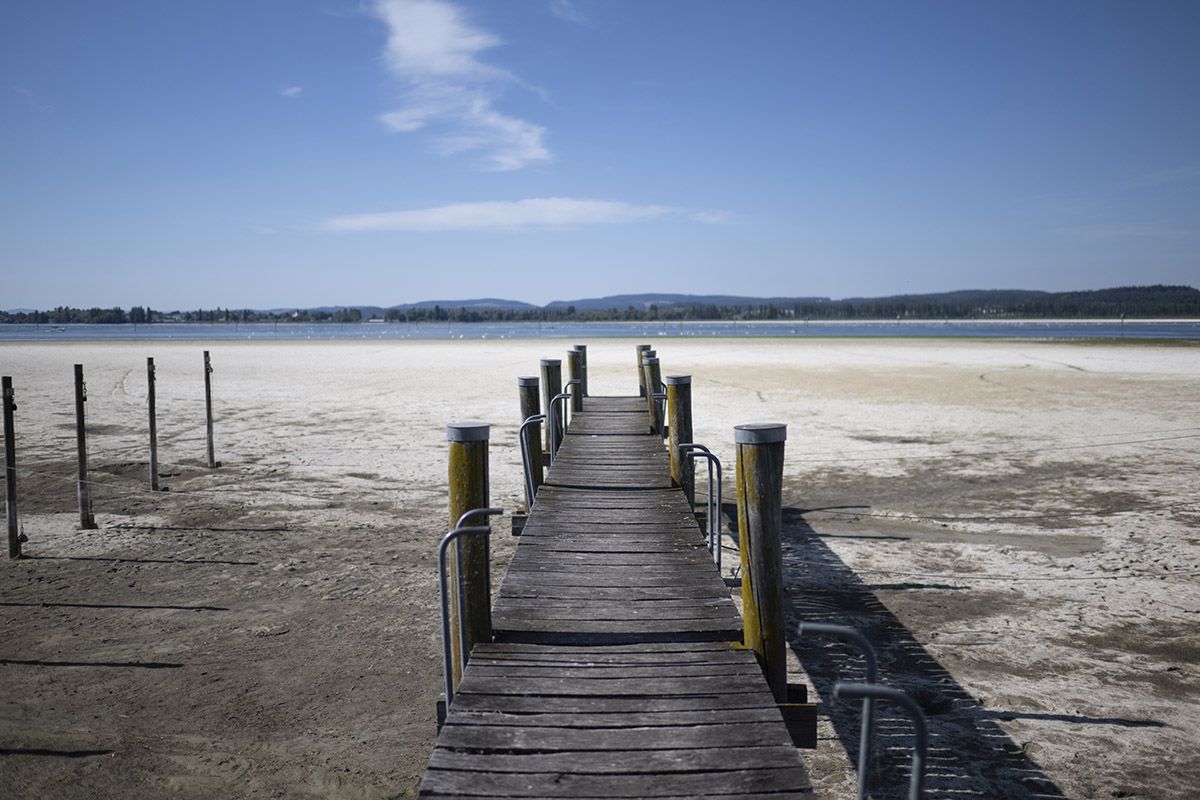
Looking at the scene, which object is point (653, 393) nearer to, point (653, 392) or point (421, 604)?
point (653, 392)

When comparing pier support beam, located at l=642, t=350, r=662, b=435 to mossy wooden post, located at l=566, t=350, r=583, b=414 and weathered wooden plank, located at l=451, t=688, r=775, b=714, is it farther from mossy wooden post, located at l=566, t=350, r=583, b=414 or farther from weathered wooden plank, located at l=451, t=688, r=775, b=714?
weathered wooden plank, located at l=451, t=688, r=775, b=714

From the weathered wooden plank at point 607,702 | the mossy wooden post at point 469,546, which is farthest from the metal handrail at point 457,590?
the weathered wooden plank at point 607,702

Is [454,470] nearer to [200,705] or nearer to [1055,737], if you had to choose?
[200,705]

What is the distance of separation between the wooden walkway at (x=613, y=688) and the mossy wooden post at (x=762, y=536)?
0.62ft

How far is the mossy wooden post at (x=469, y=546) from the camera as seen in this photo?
4250 millimetres

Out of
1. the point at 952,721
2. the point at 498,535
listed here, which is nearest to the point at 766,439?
the point at 952,721

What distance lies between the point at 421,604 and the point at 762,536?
3838 millimetres

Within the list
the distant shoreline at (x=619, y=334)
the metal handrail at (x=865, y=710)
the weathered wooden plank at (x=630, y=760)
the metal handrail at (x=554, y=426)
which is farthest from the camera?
the distant shoreline at (x=619, y=334)

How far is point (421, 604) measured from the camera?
708 centimetres

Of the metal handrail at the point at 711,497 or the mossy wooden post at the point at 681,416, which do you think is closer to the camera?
the metal handrail at the point at 711,497

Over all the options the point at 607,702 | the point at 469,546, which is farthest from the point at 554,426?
the point at 607,702

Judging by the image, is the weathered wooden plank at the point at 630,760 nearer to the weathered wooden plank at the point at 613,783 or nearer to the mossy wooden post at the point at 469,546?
the weathered wooden plank at the point at 613,783

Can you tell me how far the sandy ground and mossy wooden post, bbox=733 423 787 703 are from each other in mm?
A: 949

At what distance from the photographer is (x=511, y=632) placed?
440cm
